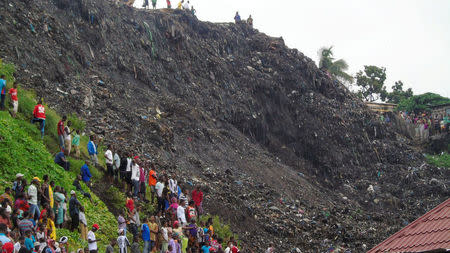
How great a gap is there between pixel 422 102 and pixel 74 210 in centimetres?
3690

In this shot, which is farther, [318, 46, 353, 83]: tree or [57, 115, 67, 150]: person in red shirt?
[318, 46, 353, 83]: tree

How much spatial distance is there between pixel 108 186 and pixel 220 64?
19684mm

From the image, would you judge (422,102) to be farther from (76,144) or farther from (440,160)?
(76,144)

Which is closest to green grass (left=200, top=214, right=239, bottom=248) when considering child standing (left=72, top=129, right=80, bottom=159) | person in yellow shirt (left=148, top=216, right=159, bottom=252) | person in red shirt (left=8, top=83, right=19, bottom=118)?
child standing (left=72, top=129, right=80, bottom=159)

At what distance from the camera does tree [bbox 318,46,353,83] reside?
4831cm

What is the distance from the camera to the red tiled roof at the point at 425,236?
24.7ft

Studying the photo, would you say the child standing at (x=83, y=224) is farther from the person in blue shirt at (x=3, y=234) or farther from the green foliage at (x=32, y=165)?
the person in blue shirt at (x=3, y=234)

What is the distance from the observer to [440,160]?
3562 cm

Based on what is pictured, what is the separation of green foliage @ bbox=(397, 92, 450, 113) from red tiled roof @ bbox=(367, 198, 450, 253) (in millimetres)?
36341

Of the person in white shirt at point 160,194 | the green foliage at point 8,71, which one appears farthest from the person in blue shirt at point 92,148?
the green foliage at point 8,71

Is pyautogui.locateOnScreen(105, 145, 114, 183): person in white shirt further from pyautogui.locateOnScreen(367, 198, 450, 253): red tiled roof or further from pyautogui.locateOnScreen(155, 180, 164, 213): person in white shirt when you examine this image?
pyautogui.locateOnScreen(367, 198, 450, 253): red tiled roof

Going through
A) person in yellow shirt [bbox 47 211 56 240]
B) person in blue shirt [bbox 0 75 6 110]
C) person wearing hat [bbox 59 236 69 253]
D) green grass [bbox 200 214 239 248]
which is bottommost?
green grass [bbox 200 214 239 248]

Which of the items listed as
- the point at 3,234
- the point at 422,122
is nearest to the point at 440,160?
the point at 422,122

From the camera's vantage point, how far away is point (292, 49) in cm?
4003
